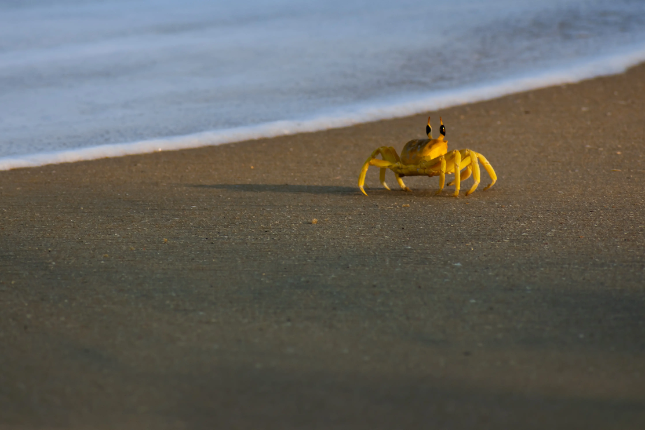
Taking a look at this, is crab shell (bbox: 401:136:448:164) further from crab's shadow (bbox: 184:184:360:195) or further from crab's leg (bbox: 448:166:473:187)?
crab's shadow (bbox: 184:184:360:195)

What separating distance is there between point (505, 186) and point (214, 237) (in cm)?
201

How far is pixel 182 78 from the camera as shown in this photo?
27.6 feet

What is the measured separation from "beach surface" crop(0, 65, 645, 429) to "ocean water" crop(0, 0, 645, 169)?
1.49 m

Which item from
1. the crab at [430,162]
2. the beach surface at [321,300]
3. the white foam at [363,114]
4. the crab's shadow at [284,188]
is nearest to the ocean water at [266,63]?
the white foam at [363,114]

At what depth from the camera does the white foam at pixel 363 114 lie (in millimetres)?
5603

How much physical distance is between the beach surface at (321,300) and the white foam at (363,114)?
1.60 feet

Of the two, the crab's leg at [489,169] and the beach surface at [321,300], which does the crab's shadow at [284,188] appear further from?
the crab's leg at [489,169]

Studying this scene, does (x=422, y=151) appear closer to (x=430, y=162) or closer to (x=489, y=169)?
(x=430, y=162)

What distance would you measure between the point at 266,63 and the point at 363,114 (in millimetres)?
2722

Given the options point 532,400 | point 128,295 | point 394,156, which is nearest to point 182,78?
point 394,156

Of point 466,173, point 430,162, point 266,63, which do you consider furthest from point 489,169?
point 266,63

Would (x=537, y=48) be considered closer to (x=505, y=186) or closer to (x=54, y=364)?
(x=505, y=186)

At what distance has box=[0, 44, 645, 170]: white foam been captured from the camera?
5603mm

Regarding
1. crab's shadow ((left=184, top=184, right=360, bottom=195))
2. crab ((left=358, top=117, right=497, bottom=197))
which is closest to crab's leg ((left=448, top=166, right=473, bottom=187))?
crab ((left=358, top=117, right=497, bottom=197))
